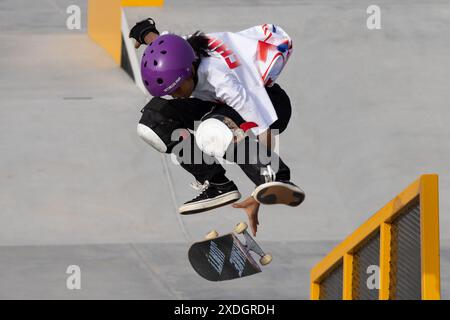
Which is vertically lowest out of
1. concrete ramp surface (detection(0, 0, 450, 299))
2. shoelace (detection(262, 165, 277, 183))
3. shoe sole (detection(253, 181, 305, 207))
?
concrete ramp surface (detection(0, 0, 450, 299))

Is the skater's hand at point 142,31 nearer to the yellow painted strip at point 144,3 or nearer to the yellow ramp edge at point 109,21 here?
the yellow ramp edge at point 109,21

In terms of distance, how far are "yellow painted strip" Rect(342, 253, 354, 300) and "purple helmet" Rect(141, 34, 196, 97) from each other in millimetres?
1666

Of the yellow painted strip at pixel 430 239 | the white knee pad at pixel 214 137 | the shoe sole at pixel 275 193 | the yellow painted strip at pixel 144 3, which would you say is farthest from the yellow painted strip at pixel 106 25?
the yellow painted strip at pixel 430 239

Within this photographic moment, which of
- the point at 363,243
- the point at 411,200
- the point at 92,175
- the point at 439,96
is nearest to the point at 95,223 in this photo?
the point at 92,175

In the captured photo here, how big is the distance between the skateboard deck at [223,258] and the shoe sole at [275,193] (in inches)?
46.7

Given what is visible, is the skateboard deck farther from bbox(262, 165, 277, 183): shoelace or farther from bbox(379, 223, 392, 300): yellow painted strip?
bbox(379, 223, 392, 300): yellow painted strip

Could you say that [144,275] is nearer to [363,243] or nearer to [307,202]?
[307,202]

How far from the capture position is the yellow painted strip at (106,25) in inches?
704

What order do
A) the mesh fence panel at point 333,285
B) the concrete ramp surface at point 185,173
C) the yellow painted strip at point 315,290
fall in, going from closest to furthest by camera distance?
1. the mesh fence panel at point 333,285
2. the yellow painted strip at point 315,290
3. the concrete ramp surface at point 185,173

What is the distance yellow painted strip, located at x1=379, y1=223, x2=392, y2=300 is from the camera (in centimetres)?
734

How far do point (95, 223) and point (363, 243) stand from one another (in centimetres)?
615

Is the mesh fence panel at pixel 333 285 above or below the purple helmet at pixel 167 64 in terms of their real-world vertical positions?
below

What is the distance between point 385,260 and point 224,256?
1.43 m

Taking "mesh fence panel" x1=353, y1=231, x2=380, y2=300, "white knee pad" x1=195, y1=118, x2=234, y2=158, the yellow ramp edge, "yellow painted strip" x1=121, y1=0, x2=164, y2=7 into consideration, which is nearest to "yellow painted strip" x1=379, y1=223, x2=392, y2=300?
"mesh fence panel" x1=353, y1=231, x2=380, y2=300
